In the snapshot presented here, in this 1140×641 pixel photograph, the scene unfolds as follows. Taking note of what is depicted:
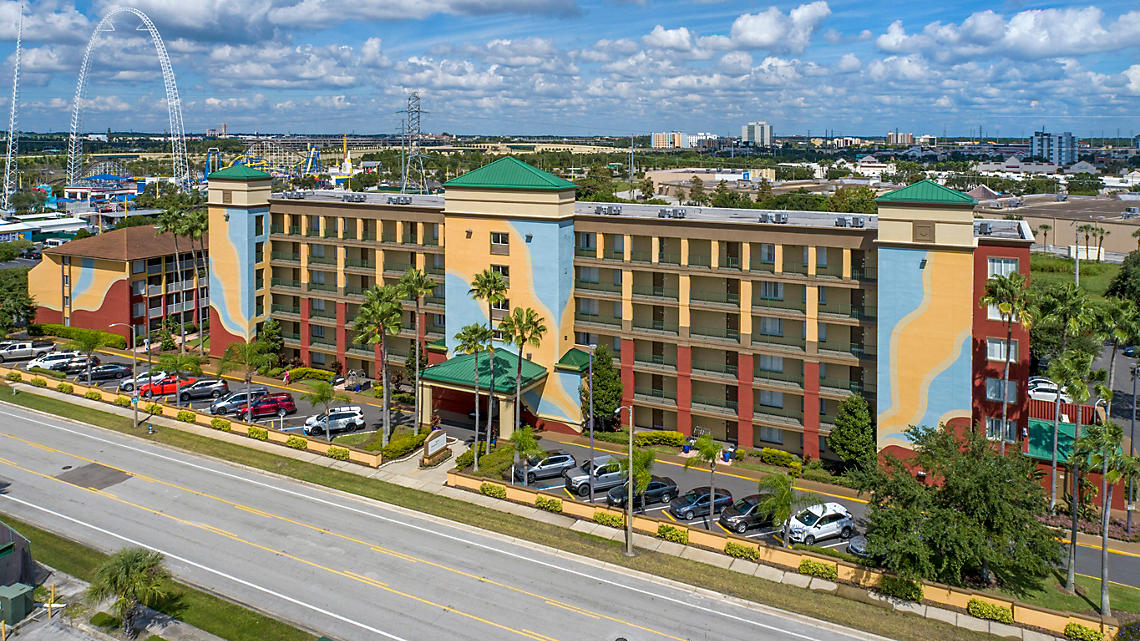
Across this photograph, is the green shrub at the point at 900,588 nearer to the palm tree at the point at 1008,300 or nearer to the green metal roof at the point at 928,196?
the palm tree at the point at 1008,300

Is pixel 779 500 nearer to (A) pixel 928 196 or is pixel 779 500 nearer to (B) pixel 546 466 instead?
(B) pixel 546 466

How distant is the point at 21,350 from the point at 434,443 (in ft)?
189

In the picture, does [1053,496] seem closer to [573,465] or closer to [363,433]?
[573,465]

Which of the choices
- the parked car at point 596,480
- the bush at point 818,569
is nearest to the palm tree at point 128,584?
the parked car at point 596,480

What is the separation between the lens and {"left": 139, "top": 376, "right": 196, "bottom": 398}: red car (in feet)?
252

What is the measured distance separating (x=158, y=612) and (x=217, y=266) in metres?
51.8

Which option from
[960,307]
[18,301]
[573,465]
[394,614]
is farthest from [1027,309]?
[18,301]

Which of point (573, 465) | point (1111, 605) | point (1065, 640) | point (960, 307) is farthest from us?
point (573, 465)

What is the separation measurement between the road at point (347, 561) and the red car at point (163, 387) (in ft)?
46.6

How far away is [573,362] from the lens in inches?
2672

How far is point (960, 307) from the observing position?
A: 180 ft

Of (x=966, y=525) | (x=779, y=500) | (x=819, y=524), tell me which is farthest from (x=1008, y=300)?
(x=779, y=500)

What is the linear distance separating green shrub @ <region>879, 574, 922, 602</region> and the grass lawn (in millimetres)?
1328

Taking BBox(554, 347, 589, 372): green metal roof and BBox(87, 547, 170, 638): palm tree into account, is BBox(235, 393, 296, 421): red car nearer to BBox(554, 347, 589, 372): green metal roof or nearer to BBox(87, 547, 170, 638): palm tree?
BBox(554, 347, 589, 372): green metal roof
